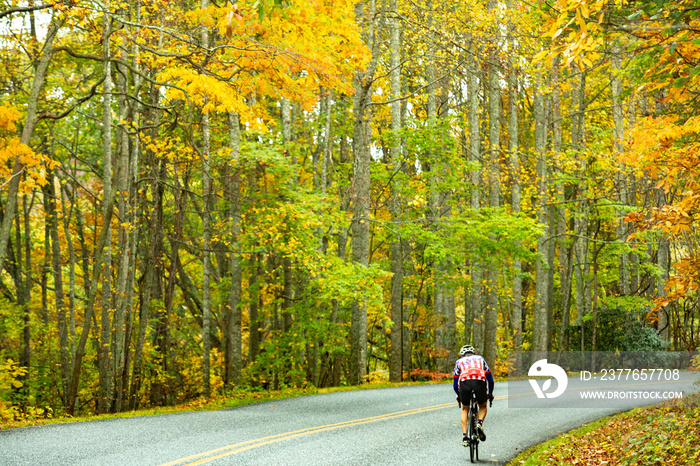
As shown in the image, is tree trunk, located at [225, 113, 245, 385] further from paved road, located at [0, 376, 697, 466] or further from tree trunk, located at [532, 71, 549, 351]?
tree trunk, located at [532, 71, 549, 351]

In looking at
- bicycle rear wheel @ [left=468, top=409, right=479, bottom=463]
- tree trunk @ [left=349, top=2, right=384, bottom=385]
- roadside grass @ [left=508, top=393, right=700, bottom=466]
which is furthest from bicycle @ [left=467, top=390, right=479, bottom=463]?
tree trunk @ [left=349, top=2, right=384, bottom=385]

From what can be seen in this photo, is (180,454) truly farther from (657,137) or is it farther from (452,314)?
(452,314)

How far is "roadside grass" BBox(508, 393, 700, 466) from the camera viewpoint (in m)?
7.71

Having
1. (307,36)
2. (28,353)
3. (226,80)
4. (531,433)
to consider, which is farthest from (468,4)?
(28,353)

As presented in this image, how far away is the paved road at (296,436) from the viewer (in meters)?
7.75

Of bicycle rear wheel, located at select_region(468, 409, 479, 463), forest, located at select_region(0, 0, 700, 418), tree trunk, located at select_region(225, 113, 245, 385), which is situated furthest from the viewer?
tree trunk, located at select_region(225, 113, 245, 385)

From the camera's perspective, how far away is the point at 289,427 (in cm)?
1012

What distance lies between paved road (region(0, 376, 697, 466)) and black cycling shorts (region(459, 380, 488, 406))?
0.82m

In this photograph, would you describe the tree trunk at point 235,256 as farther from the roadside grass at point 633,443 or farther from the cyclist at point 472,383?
the roadside grass at point 633,443

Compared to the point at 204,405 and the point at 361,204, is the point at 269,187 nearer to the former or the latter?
the point at 361,204

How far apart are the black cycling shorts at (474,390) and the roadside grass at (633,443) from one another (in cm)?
94

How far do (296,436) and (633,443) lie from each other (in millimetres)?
5116

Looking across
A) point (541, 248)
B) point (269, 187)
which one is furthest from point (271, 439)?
point (541, 248)

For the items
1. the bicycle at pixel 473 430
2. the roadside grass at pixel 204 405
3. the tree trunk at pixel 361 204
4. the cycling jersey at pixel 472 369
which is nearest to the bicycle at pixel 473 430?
the bicycle at pixel 473 430
